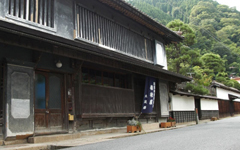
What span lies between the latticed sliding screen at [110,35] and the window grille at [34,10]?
1606mm

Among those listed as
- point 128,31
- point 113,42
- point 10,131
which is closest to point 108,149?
point 10,131

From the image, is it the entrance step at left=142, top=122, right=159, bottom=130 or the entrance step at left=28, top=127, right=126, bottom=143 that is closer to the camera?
the entrance step at left=28, top=127, right=126, bottom=143

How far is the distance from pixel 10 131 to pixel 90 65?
5438 millimetres

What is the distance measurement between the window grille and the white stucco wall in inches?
517

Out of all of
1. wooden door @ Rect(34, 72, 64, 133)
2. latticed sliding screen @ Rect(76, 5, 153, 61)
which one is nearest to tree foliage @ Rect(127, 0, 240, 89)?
latticed sliding screen @ Rect(76, 5, 153, 61)

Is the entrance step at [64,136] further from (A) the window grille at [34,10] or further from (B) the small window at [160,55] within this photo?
(B) the small window at [160,55]

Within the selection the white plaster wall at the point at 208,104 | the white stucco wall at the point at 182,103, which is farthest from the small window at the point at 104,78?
the white plaster wall at the point at 208,104

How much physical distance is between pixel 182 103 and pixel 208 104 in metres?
8.59

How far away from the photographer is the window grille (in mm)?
8977

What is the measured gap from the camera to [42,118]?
988 centimetres

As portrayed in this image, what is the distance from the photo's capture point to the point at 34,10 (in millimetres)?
9688

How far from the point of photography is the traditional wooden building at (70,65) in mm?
8438

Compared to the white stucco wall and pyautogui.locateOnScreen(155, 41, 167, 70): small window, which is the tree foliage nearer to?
the white stucco wall

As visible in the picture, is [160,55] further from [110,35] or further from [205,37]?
[205,37]
